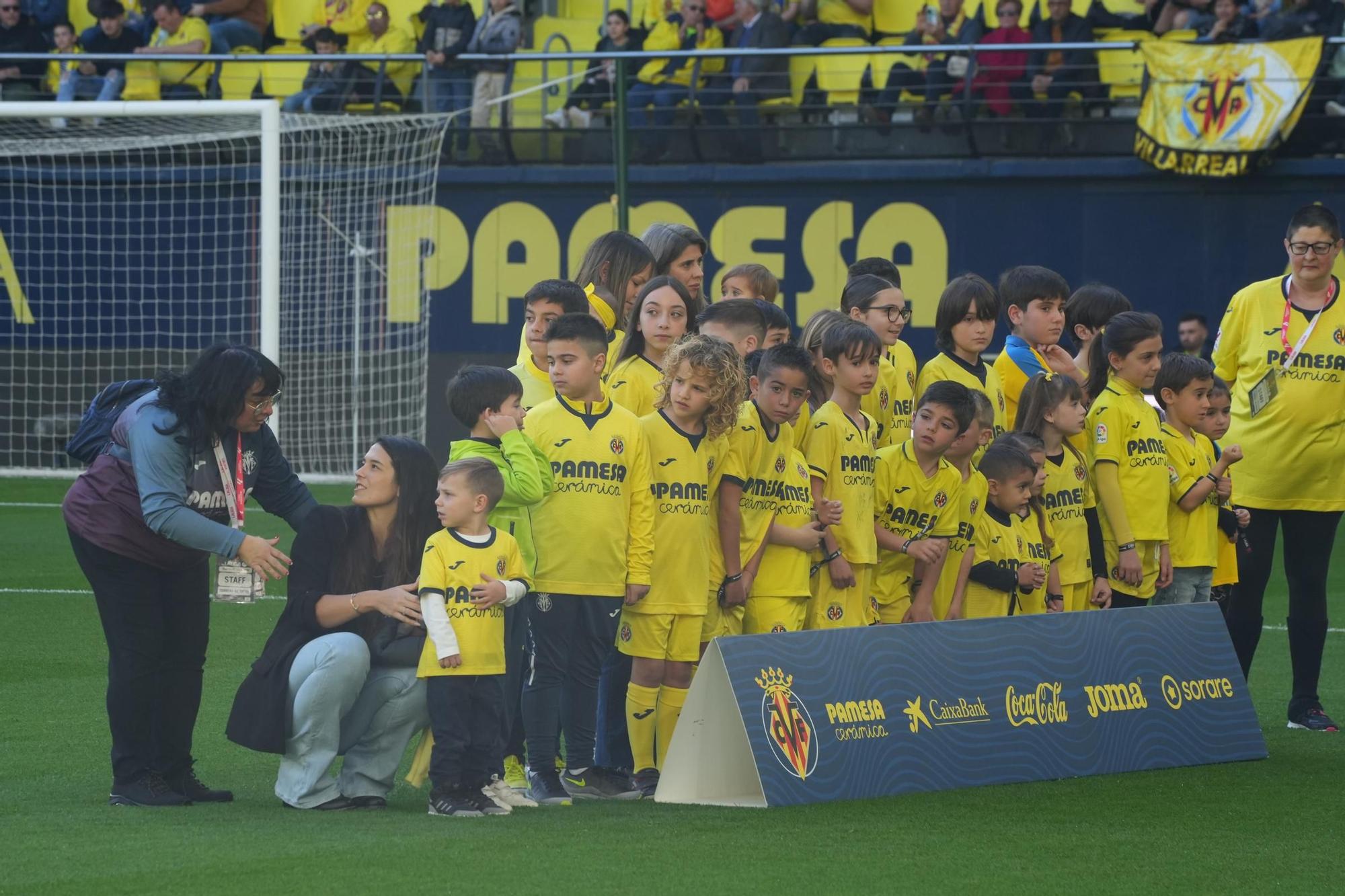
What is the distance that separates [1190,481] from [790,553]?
1.87 meters

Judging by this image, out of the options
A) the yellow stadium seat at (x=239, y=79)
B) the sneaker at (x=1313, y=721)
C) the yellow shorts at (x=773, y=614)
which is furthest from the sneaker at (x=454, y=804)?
the yellow stadium seat at (x=239, y=79)

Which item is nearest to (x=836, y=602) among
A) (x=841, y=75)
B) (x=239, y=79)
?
(x=841, y=75)

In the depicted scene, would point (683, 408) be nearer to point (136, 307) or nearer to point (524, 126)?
point (524, 126)

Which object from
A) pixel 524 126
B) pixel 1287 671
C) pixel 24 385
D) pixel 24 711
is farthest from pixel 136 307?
pixel 1287 671

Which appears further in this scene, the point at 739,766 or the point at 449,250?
the point at 449,250

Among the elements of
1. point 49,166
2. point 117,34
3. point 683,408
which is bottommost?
point 683,408

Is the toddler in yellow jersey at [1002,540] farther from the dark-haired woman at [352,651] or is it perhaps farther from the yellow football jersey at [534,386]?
the dark-haired woman at [352,651]

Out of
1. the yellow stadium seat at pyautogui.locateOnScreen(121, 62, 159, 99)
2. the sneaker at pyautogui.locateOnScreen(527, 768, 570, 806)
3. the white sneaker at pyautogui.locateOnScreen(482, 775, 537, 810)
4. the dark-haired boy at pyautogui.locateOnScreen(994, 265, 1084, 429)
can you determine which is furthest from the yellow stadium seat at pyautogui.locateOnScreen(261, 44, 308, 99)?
the white sneaker at pyautogui.locateOnScreen(482, 775, 537, 810)

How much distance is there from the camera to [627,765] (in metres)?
5.83

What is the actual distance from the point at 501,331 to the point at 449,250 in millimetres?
928

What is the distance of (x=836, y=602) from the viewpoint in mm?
6074

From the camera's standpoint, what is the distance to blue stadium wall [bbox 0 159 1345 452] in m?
15.2

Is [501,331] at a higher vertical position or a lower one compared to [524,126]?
lower

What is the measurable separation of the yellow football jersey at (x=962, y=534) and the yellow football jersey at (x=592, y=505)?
4.55ft
